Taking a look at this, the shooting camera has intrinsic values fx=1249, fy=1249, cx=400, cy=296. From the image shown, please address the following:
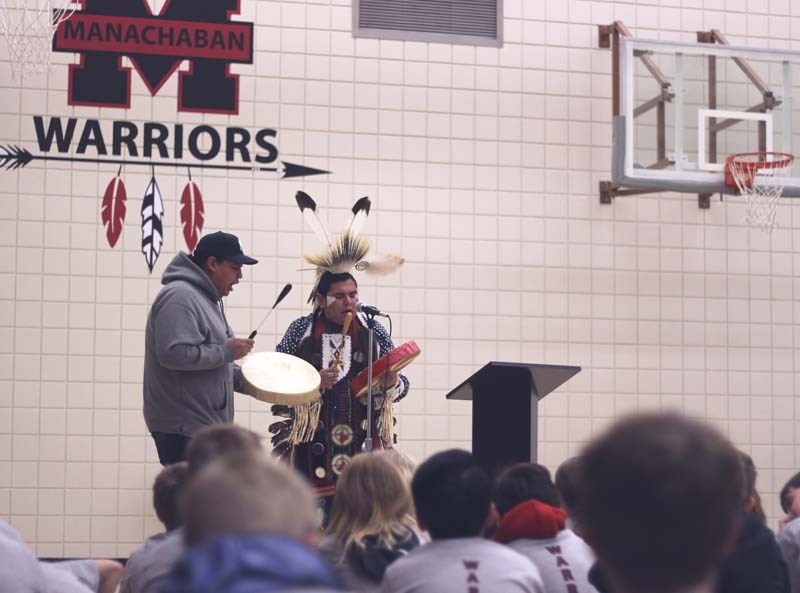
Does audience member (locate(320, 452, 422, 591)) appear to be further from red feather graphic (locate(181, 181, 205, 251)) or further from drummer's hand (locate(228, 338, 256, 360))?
red feather graphic (locate(181, 181, 205, 251))

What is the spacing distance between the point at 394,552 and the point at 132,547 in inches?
178

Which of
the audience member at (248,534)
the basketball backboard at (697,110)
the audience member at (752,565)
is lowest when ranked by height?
the audience member at (752,565)

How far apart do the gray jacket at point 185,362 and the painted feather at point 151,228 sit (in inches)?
90.7

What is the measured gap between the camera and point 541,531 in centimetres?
340

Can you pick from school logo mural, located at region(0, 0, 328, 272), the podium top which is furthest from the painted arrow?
the podium top

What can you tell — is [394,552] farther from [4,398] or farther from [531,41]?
[531,41]

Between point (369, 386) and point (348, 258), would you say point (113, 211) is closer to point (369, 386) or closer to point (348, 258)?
point (348, 258)

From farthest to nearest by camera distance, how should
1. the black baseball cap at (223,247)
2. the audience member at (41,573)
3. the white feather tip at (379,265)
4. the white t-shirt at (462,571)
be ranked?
the white feather tip at (379,265) → the black baseball cap at (223,247) → the audience member at (41,573) → the white t-shirt at (462,571)

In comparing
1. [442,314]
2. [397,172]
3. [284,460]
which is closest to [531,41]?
[397,172]

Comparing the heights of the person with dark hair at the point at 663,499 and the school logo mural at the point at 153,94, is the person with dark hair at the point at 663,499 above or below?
below

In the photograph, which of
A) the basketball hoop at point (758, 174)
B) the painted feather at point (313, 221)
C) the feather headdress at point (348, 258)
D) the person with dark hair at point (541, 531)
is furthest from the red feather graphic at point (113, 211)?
the person with dark hair at point (541, 531)

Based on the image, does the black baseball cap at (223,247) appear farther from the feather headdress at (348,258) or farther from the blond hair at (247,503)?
the blond hair at (247,503)

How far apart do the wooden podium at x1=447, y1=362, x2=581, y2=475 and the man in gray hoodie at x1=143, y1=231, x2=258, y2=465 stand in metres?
1.07

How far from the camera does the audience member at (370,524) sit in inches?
119
